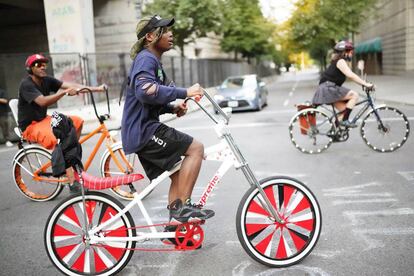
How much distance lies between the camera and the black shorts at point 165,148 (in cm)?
345

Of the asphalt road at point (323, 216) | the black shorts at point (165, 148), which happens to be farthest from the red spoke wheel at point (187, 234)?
the black shorts at point (165, 148)

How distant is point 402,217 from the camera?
4.52 m

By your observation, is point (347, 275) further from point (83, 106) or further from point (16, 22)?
point (16, 22)

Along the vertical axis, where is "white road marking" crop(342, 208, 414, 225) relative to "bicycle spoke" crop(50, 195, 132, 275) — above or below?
below

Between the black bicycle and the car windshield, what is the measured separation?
8957 millimetres

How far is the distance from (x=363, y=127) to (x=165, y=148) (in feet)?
17.0

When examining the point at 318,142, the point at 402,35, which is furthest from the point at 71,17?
the point at 402,35

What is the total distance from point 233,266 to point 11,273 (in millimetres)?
1774

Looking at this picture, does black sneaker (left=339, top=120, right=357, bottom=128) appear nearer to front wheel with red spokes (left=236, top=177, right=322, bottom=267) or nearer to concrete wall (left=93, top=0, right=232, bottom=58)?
front wheel with red spokes (left=236, top=177, right=322, bottom=267)

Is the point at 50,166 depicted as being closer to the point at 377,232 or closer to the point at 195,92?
the point at 195,92

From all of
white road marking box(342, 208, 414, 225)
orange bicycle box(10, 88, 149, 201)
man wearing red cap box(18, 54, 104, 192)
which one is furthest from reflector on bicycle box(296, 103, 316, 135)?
man wearing red cap box(18, 54, 104, 192)

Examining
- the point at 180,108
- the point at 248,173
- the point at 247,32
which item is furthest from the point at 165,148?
the point at 247,32

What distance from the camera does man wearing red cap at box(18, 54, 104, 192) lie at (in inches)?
217

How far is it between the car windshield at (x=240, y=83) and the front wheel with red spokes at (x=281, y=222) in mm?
13475
